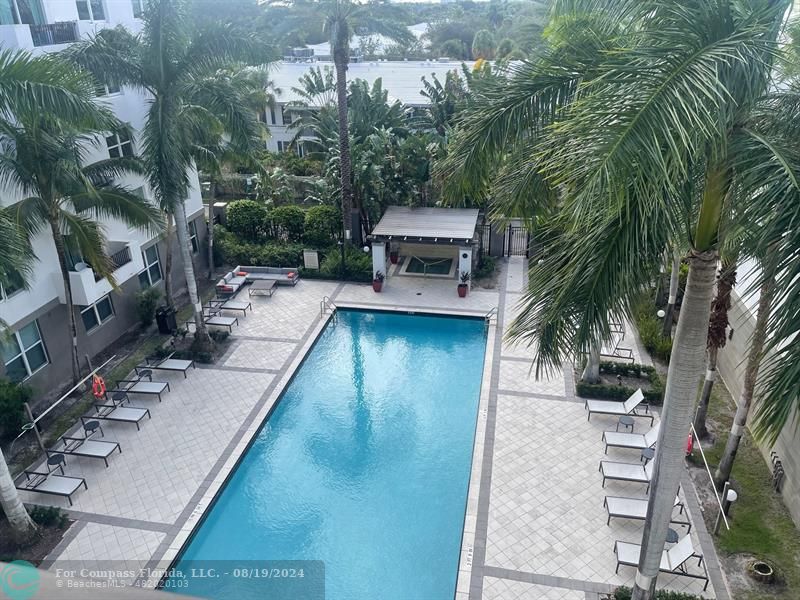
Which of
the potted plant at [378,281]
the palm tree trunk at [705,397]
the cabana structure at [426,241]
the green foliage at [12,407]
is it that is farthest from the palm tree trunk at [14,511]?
the palm tree trunk at [705,397]

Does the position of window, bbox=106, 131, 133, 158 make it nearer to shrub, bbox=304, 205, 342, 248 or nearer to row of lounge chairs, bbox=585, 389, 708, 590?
shrub, bbox=304, 205, 342, 248

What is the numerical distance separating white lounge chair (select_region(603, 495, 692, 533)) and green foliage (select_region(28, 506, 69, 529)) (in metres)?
11.3

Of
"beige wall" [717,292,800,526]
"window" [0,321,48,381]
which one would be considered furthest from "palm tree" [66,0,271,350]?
"beige wall" [717,292,800,526]

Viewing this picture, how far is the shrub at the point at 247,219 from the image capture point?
87.8ft

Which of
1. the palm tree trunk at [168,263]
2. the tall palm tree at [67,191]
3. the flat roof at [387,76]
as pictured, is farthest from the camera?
the flat roof at [387,76]

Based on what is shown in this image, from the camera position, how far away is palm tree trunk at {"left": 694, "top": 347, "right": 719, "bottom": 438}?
14200 millimetres

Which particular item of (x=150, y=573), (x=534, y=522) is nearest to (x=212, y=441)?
(x=150, y=573)

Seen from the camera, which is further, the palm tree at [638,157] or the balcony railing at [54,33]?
the balcony railing at [54,33]

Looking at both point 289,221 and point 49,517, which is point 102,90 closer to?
point 289,221

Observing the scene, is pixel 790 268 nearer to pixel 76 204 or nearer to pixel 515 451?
pixel 515 451

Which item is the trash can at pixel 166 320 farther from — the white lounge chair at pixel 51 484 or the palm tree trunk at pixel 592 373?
the palm tree trunk at pixel 592 373

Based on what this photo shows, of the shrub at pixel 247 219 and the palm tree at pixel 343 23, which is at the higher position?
the palm tree at pixel 343 23

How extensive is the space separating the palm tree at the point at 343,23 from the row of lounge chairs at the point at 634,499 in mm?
13567

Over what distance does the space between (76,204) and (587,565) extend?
14.6 metres
